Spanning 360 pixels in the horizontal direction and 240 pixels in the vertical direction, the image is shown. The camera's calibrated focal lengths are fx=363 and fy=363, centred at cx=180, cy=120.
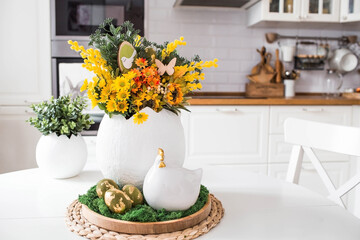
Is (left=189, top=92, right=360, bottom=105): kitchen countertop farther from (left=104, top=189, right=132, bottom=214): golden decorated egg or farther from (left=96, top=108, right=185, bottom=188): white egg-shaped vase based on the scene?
(left=104, top=189, right=132, bottom=214): golden decorated egg

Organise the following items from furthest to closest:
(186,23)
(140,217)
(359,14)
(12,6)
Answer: (186,23), (359,14), (12,6), (140,217)

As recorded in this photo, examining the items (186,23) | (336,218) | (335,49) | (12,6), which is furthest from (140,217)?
(335,49)

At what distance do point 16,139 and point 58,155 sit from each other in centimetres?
180

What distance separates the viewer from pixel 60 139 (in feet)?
3.71

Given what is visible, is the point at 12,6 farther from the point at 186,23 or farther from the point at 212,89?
the point at 212,89

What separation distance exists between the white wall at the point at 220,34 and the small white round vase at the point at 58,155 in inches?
84.4

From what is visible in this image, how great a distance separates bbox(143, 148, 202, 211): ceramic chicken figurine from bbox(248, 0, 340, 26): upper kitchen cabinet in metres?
2.35

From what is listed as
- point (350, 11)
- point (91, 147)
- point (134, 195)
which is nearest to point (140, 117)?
point (134, 195)

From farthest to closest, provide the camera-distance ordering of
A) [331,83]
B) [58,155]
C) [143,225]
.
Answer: [331,83] < [58,155] < [143,225]

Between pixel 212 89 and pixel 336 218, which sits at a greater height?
pixel 212 89

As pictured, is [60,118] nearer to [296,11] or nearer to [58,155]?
[58,155]

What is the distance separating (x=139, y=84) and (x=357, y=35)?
10.2ft

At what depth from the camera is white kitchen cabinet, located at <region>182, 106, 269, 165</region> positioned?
2664 mm

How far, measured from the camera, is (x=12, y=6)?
263 centimetres
